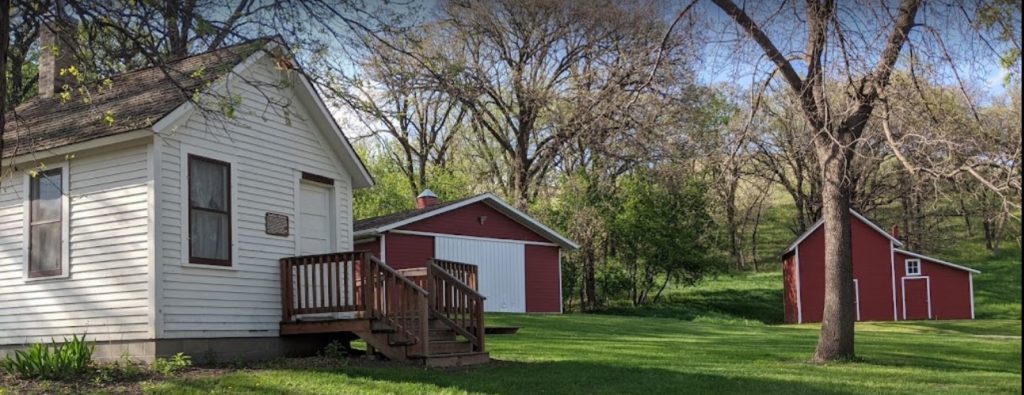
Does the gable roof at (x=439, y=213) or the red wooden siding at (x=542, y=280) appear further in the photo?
the red wooden siding at (x=542, y=280)

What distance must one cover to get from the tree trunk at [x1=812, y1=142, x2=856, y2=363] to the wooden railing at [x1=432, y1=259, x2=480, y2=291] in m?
4.86

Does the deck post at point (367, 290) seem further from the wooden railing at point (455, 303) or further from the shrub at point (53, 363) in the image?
the shrub at point (53, 363)

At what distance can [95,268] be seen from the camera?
38.5 feet

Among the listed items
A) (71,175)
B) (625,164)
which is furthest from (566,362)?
(625,164)

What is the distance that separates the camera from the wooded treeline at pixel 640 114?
9.55 metres

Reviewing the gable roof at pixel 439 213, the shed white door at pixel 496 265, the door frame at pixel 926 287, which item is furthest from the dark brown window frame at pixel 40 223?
the door frame at pixel 926 287

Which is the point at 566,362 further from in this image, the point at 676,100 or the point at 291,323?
the point at 676,100

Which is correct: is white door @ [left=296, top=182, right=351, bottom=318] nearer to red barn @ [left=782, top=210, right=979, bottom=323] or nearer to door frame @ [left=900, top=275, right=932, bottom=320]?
red barn @ [left=782, top=210, right=979, bottom=323]

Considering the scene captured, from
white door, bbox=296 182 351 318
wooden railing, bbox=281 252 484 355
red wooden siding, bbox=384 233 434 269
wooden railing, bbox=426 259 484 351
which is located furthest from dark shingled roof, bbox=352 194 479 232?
wooden railing, bbox=426 259 484 351

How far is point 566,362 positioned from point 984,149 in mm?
5551

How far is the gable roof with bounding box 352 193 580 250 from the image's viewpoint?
2530cm

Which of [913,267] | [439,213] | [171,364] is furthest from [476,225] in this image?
[913,267]

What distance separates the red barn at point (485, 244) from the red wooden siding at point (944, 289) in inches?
547

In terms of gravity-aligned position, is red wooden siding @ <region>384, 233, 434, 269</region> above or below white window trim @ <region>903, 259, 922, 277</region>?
Result: above
